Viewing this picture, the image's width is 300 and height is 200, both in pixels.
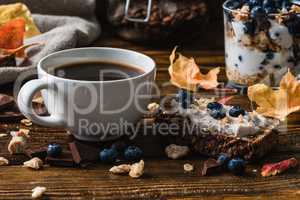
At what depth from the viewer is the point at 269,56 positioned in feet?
2.53

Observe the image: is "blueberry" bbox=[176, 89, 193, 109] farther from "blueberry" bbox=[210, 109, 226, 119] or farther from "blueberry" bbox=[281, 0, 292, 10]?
"blueberry" bbox=[281, 0, 292, 10]

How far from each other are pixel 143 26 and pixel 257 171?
416 mm

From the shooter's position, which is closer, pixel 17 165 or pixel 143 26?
pixel 17 165

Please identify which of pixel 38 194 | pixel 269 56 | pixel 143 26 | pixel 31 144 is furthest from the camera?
pixel 143 26

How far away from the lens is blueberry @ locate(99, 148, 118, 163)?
596 millimetres

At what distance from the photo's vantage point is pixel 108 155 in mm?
596

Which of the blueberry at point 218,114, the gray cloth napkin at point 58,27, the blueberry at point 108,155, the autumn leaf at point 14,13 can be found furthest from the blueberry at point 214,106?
the autumn leaf at point 14,13

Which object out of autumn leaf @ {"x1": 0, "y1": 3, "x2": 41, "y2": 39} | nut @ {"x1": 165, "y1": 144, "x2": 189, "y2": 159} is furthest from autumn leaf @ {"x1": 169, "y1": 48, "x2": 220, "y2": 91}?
autumn leaf @ {"x1": 0, "y1": 3, "x2": 41, "y2": 39}

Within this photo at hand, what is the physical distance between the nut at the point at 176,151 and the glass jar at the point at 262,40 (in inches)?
8.3

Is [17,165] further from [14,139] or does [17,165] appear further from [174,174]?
[174,174]

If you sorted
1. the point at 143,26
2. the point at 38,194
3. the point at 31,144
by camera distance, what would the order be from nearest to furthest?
the point at 38,194 < the point at 31,144 < the point at 143,26

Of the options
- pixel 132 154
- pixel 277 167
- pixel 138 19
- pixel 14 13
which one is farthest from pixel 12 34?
pixel 277 167

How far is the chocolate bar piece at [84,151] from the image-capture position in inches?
23.6

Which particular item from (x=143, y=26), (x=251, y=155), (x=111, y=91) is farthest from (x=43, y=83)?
(x=143, y=26)
